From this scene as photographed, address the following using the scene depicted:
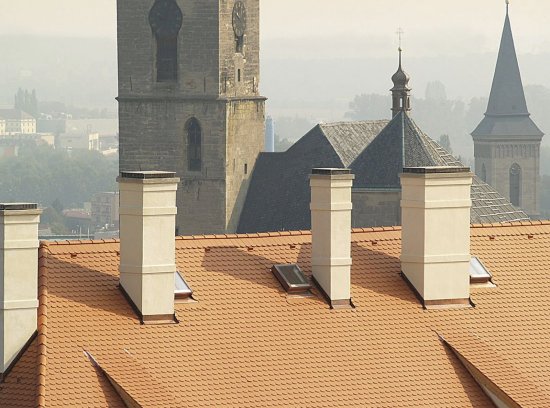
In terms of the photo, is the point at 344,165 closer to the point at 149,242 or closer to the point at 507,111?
the point at 149,242

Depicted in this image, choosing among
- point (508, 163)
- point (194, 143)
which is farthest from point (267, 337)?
point (508, 163)

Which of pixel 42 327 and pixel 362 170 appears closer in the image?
pixel 42 327

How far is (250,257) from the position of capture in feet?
71.2

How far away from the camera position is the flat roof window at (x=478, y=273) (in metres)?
22.5

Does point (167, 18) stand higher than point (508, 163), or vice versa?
point (167, 18)

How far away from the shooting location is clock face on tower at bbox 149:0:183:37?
216ft

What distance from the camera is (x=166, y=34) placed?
217 feet

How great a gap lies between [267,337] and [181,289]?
95cm

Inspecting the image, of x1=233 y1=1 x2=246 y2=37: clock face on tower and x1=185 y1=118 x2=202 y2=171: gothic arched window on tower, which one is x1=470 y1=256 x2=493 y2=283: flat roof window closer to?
x1=185 y1=118 x2=202 y2=171: gothic arched window on tower

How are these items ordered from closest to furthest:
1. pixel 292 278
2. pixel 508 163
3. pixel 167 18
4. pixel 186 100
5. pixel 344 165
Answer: pixel 292 278 → pixel 344 165 → pixel 167 18 → pixel 186 100 → pixel 508 163

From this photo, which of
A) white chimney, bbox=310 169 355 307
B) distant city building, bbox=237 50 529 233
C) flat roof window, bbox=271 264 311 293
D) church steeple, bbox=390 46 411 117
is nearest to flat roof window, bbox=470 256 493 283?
white chimney, bbox=310 169 355 307

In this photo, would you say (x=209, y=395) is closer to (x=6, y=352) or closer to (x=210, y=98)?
(x=6, y=352)

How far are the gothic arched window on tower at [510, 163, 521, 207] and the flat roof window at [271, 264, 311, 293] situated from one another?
4875 inches

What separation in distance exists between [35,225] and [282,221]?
43.5 m
